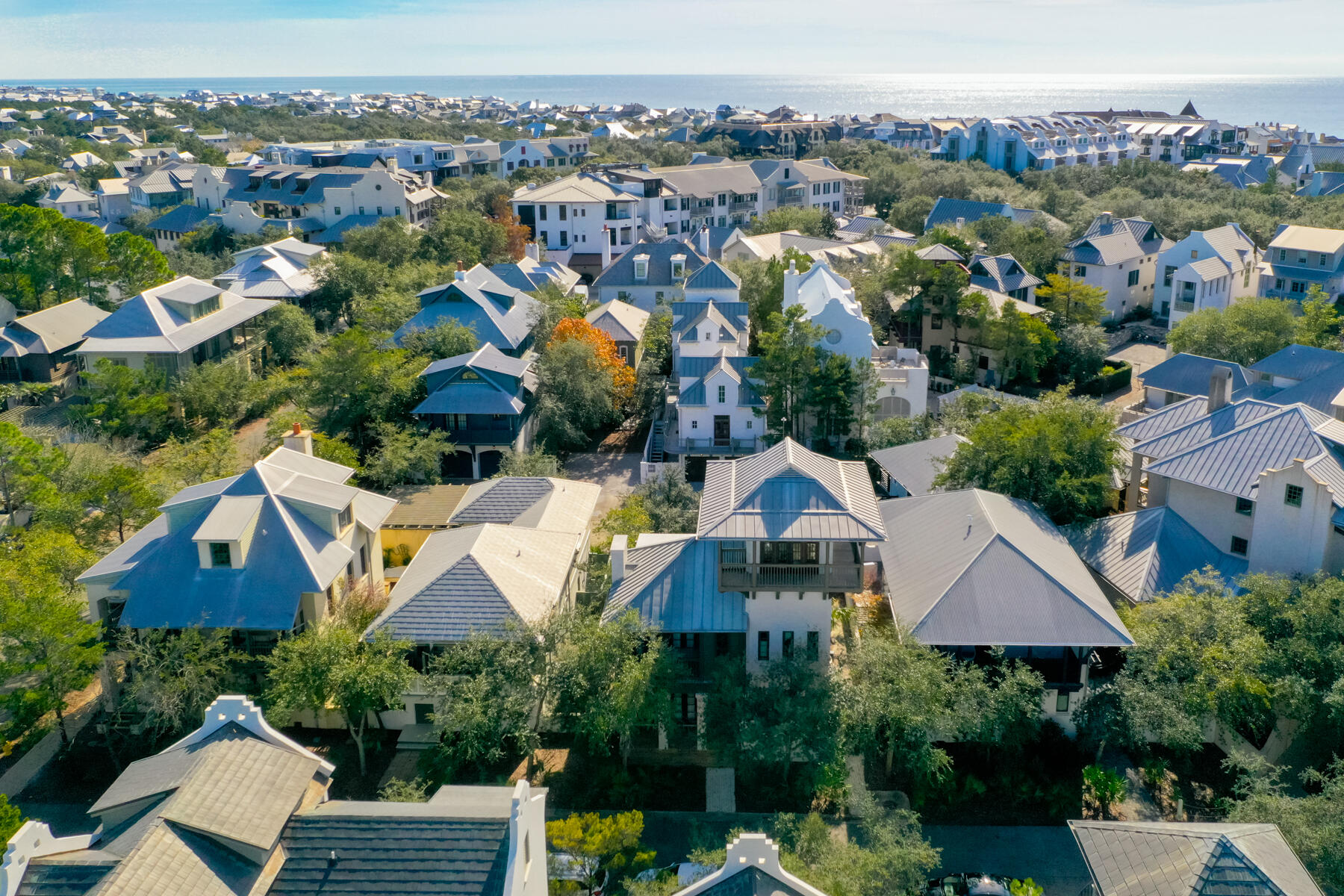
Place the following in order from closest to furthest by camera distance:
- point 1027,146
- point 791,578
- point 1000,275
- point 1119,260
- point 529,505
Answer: point 791,578
point 529,505
point 1000,275
point 1119,260
point 1027,146

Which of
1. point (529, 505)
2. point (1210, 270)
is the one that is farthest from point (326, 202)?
point (1210, 270)

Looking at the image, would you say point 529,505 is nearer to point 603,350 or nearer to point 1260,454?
point 603,350

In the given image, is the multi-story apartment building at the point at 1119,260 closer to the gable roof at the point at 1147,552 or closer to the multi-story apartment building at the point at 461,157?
the gable roof at the point at 1147,552

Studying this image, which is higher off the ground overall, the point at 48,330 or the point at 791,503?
the point at 791,503

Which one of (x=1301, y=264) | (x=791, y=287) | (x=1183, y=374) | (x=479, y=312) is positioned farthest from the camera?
(x=1301, y=264)

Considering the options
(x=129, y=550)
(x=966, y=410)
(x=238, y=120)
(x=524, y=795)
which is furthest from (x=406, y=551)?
(x=238, y=120)

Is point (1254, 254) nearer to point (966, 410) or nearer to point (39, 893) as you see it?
point (966, 410)

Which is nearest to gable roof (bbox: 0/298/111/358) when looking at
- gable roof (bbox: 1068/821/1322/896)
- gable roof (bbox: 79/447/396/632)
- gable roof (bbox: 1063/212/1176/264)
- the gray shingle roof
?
gable roof (bbox: 79/447/396/632)

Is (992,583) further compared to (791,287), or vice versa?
(791,287)

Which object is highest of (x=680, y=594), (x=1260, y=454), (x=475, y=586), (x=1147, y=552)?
(x=1260, y=454)
